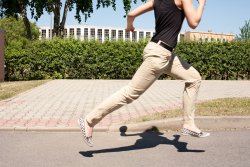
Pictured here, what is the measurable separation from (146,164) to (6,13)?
30.4 m

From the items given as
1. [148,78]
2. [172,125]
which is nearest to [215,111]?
[172,125]

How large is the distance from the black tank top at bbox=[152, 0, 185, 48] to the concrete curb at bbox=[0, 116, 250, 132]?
2223 mm

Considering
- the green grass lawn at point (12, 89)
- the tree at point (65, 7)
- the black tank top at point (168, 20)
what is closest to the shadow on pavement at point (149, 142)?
the black tank top at point (168, 20)

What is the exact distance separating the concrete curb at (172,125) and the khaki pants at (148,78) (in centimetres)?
179

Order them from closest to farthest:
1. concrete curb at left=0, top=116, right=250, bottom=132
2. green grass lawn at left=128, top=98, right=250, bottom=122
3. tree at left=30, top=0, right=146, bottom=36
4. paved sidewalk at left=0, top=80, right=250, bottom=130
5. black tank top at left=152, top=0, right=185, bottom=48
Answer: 1. black tank top at left=152, top=0, right=185, bottom=48
2. concrete curb at left=0, top=116, right=250, bottom=132
3. paved sidewalk at left=0, top=80, right=250, bottom=130
4. green grass lawn at left=128, top=98, right=250, bottom=122
5. tree at left=30, top=0, right=146, bottom=36

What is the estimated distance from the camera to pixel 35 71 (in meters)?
19.8

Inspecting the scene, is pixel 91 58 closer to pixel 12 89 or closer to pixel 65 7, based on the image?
pixel 12 89

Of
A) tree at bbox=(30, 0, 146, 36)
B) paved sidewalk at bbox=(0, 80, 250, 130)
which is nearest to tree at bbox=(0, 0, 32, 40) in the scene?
tree at bbox=(30, 0, 146, 36)

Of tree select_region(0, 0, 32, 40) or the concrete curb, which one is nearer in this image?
the concrete curb

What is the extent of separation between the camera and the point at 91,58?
20.0 m

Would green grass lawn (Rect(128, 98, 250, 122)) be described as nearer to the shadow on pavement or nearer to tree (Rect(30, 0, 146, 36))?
the shadow on pavement

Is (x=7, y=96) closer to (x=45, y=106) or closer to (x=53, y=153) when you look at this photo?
(x=45, y=106)

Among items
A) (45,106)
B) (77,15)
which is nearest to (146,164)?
(45,106)

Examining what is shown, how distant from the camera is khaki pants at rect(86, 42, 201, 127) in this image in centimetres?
463
